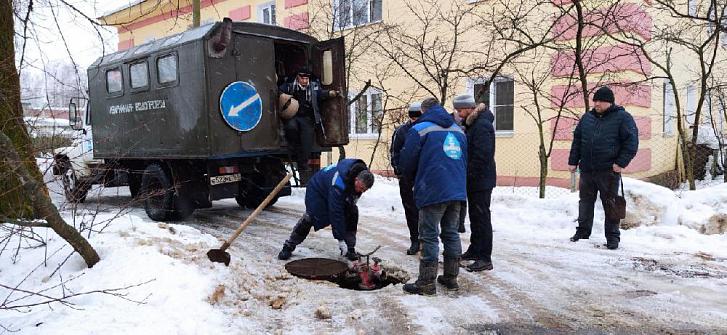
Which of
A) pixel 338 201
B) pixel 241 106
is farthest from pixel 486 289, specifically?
pixel 241 106

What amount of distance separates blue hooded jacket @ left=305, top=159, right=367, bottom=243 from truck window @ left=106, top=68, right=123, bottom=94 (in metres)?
4.77

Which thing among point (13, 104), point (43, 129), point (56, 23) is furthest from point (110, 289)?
point (56, 23)

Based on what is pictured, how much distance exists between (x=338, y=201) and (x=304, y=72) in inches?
131

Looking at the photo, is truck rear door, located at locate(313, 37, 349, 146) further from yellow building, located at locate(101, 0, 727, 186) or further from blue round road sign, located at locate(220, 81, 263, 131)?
yellow building, located at locate(101, 0, 727, 186)

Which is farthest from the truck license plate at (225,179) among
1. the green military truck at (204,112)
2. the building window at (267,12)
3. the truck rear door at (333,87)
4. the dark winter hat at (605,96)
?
the building window at (267,12)

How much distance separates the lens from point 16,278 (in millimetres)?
4152

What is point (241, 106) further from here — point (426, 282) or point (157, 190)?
point (426, 282)

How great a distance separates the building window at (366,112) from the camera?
14124 mm

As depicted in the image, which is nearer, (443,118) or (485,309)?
(485,309)

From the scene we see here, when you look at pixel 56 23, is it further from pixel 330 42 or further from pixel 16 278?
pixel 330 42

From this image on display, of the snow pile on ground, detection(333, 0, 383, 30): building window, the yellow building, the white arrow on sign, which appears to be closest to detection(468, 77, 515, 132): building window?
the yellow building

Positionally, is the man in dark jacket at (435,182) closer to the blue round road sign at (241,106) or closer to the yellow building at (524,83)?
the blue round road sign at (241,106)

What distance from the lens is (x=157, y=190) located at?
791 centimetres

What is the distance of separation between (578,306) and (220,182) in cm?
494
